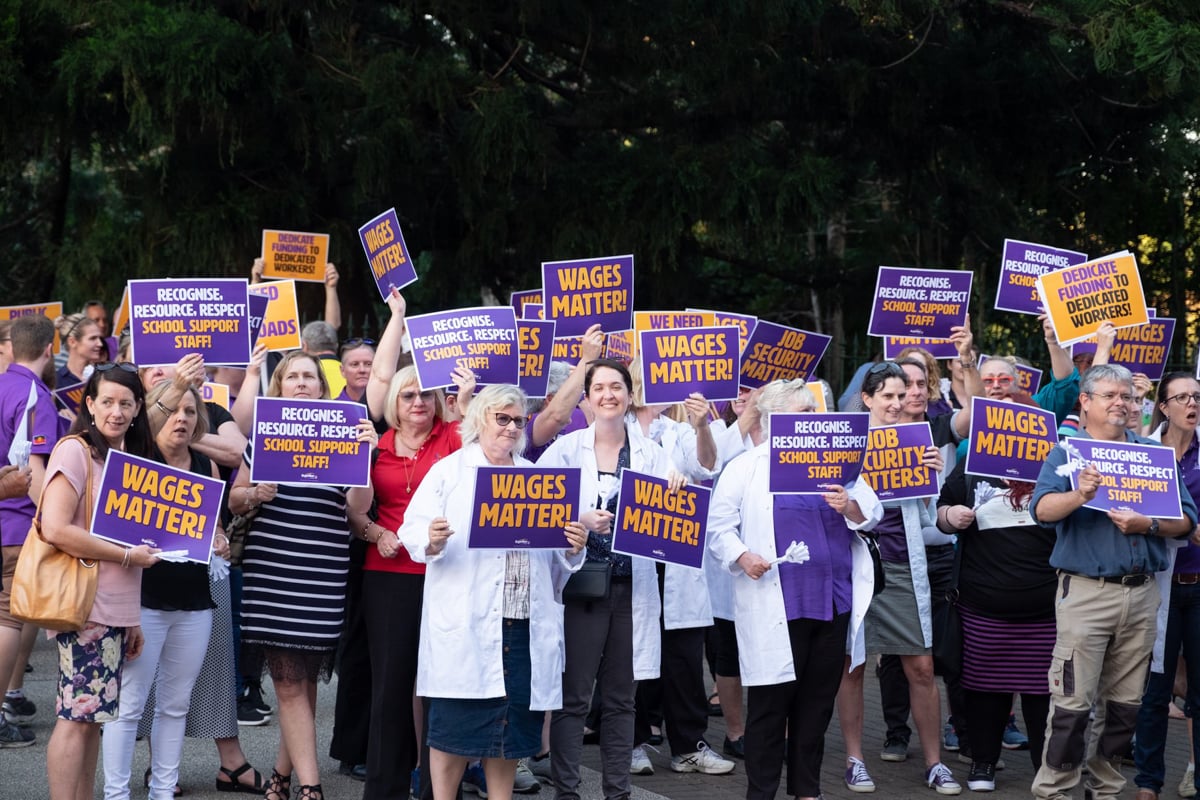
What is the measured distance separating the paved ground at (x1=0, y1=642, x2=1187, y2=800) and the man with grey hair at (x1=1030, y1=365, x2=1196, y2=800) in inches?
34.7

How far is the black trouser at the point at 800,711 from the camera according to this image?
659 centimetres

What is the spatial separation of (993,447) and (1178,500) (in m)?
1.03

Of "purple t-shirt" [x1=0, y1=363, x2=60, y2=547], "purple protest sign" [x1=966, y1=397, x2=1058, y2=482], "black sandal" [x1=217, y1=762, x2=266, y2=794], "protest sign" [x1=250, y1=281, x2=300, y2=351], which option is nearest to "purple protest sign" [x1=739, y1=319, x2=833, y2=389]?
"purple protest sign" [x1=966, y1=397, x2=1058, y2=482]

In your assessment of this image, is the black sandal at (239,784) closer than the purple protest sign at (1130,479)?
No

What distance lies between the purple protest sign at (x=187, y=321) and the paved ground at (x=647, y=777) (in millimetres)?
2042

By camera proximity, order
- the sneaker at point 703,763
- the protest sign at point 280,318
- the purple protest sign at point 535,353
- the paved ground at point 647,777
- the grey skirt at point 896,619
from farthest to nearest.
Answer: the protest sign at point 280,318
the purple protest sign at point 535,353
the sneaker at point 703,763
the grey skirt at point 896,619
the paved ground at point 647,777

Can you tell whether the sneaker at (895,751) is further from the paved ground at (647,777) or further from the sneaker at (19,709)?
the sneaker at (19,709)

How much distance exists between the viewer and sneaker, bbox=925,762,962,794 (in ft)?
24.8

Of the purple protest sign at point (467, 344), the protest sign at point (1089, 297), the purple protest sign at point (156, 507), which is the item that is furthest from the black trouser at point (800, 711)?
the protest sign at point (1089, 297)

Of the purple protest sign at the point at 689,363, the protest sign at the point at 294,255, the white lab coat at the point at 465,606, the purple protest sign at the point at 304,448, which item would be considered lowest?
the white lab coat at the point at 465,606

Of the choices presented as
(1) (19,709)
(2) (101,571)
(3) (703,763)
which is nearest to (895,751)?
(3) (703,763)

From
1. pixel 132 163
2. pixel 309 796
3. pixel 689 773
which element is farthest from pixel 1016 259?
pixel 132 163

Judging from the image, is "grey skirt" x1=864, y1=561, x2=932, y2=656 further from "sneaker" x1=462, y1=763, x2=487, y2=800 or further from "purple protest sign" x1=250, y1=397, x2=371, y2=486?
"purple protest sign" x1=250, y1=397, x2=371, y2=486

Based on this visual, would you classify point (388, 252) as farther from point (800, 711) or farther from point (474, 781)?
point (800, 711)
